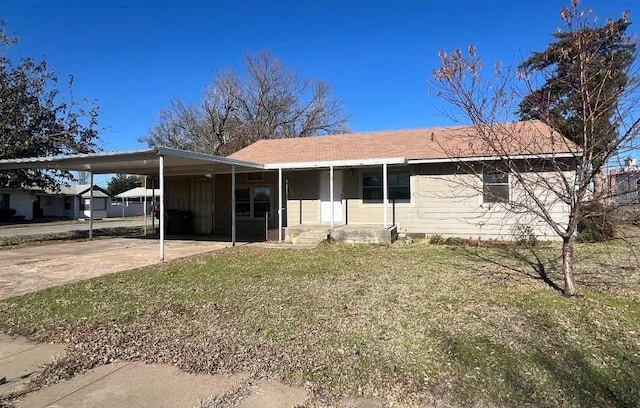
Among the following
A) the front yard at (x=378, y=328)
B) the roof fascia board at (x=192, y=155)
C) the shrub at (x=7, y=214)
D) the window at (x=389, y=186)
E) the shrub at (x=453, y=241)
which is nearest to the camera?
the front yard at (x=378, y=328)

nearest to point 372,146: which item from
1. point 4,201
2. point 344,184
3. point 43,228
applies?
point 344,184

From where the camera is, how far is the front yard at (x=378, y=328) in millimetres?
3555

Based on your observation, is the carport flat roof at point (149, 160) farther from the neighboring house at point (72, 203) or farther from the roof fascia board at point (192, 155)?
the neighboring house at point (72, 203)

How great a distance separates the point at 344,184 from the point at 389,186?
1.69 meters

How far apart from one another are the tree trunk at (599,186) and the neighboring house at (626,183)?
4.8 inches

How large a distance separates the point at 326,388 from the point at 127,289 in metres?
4.95

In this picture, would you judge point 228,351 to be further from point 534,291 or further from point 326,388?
point 534,291

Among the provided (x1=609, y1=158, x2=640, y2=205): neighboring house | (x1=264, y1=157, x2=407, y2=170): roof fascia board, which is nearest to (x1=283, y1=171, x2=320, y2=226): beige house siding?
(x1=264, y1=157, x2=407, y2=170): roof fascia board

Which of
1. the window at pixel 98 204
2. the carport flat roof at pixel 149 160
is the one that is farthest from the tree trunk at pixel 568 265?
the window at pixel 98 204

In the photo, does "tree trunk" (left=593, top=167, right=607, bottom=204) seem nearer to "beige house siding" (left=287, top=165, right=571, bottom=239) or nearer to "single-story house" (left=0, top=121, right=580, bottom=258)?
"single-story house" (left=0, top=121, right=580, bottom=258)

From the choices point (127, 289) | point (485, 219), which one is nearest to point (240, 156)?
point (485, 219)

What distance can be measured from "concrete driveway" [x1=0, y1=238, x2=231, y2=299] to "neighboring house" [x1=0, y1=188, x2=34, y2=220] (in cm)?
2548

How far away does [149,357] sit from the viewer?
420 cm

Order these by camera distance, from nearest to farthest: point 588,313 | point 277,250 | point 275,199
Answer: point 588,313 → point 277,250 → point 275,199
